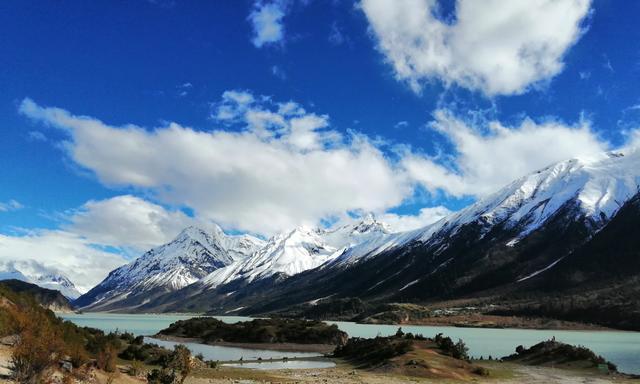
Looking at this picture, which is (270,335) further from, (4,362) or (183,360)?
(4,362)

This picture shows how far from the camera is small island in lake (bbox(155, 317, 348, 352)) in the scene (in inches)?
4060

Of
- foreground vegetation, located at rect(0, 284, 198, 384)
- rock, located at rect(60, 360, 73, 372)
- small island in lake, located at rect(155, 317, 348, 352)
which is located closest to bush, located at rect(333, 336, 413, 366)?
small island in lake, located at rect(155, 317, 348, 352)

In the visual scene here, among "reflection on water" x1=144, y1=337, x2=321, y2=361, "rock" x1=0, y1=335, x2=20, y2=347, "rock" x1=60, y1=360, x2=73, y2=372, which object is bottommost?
"reflection on water" x1=144, y1=337, x2=321, y2=361

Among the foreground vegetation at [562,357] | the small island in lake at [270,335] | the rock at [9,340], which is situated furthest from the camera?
the small island in lake at [270,335]

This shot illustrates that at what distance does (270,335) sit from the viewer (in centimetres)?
10744

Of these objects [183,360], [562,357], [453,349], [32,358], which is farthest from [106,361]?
[562,357]

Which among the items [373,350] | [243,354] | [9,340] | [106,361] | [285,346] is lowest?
[243,354]

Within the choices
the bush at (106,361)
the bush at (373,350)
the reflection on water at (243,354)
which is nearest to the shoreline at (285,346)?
the reflection on water at (243,354)

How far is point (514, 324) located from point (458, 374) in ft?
494

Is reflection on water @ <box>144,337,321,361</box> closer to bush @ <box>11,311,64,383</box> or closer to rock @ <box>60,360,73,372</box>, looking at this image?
rock @ <box>60,360,73,372</box>

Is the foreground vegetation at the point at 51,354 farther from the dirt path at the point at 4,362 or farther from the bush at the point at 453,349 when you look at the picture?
the bush at the point at 453,349

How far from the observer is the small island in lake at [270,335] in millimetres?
103125

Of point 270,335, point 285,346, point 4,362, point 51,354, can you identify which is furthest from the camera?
point 270,335

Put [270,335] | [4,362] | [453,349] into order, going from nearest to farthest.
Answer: [4,362], [453,349], [270,335]
